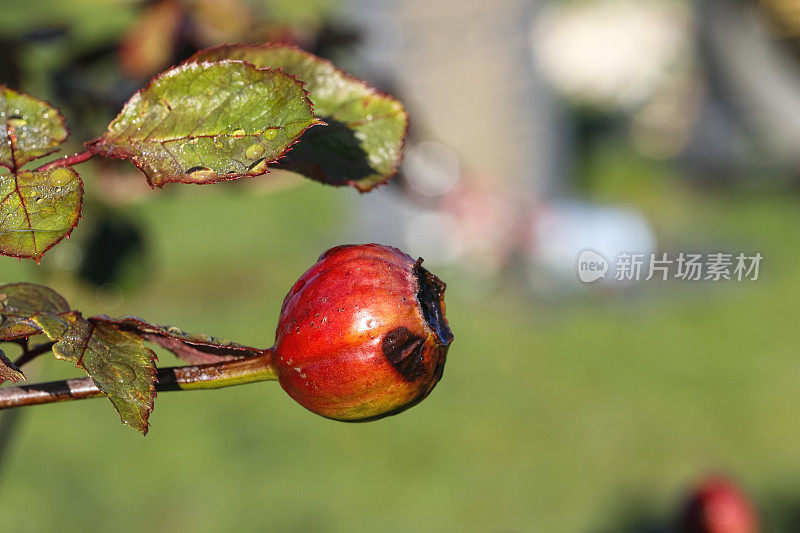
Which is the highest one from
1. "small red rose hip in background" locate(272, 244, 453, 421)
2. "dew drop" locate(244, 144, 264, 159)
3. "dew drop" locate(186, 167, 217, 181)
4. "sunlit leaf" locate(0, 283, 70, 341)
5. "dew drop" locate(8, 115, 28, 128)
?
"dew drop" locate(244, 144, 264, 159)

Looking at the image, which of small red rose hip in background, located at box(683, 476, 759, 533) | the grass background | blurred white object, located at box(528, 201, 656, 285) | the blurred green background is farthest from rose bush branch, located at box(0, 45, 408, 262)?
blurred white object, located at box(528, 201, 656, 285)

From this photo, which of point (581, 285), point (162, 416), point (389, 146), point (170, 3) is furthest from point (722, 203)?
point (389, 146)

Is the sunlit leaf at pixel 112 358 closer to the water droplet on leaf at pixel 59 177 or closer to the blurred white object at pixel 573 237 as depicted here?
the water droplet on leaf at pixel 59 177

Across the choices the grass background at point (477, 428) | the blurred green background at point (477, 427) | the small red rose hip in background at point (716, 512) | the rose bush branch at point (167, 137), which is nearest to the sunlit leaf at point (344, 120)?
the rose bush branch at point (167, 137)

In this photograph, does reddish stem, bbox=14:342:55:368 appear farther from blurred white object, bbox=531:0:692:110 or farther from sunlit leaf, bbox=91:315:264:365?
blurred white object, bbox=531:0:692:110

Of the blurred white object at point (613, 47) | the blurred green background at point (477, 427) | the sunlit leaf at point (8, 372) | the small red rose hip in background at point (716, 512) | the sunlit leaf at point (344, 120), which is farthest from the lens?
the blurred white object at point (613, 47)

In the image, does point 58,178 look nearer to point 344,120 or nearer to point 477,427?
point 344,120
